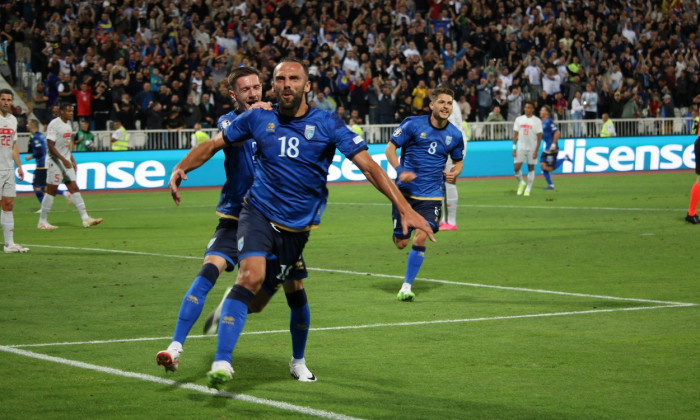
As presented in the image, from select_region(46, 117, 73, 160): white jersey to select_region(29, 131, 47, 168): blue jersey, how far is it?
52.9 inches

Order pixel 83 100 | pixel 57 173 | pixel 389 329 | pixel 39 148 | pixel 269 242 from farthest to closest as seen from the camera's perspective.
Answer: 1. pixel 83 100
2. pixel 39 148
3. pixel 57 173
4. pixel 389 329
5. pixel 269 242

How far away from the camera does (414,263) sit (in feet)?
38.5

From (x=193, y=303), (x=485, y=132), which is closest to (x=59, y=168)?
(x=193, y=303)

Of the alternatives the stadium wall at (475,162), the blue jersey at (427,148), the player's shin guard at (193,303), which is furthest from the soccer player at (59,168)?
the player's shin guard at (193,303)

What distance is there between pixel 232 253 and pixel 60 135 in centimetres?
1300

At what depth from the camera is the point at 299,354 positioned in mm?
7477

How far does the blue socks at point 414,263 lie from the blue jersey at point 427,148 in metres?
0.85

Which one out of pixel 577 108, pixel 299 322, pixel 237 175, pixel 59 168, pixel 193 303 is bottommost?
pixel 299 322

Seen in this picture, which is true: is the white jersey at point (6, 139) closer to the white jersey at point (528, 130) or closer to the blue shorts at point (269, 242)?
the blue shorts at point (269, 242)

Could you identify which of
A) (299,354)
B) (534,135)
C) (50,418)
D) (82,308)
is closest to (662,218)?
(534,135)

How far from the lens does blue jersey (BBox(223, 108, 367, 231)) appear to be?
715 centimetres

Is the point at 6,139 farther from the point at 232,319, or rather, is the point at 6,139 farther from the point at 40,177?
the point at 232,319

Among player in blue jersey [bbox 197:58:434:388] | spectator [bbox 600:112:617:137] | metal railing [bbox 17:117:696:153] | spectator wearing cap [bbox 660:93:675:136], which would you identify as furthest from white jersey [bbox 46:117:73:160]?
spectator wearing cap [bbox 660:93:675:136]

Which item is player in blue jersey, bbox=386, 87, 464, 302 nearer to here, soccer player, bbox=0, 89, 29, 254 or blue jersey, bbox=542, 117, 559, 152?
soccer player, bbox=0, 89, 29, 254
